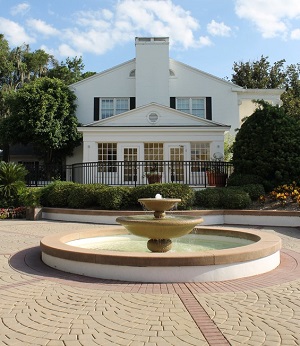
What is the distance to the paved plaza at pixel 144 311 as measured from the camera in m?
4.02

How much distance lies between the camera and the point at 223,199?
15.2 metres

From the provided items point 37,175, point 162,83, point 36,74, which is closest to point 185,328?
point 37,175

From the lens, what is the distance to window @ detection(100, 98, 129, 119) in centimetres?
2684

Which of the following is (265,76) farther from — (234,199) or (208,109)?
(234,199)

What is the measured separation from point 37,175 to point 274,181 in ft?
42.9

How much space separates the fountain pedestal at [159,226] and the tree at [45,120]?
59.1 ft

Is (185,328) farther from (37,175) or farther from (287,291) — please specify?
(37,175)

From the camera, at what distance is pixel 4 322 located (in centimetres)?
449

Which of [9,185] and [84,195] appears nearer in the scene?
[84,195]

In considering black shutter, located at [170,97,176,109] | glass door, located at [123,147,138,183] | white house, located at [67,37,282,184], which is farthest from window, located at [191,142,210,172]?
black shutter, located at [170,97,176,109]

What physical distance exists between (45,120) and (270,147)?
50.0ft

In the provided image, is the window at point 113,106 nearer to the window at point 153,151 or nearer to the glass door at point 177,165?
the window at point 153,151

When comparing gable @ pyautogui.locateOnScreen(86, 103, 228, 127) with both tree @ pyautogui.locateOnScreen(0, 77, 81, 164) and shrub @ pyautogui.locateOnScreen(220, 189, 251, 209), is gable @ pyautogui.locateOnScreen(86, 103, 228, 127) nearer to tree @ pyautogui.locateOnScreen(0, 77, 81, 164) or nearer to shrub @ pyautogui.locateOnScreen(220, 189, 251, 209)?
tree @ pyautogui.locateOnScreen(0, 77, 81, 164)

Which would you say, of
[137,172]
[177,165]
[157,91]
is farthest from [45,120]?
[177,165]
